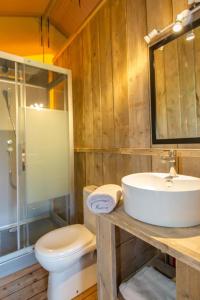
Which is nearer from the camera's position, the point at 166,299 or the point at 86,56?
the point at 166,299

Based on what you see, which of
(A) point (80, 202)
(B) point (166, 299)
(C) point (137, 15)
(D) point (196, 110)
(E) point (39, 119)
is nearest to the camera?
(B) point (166, 299)

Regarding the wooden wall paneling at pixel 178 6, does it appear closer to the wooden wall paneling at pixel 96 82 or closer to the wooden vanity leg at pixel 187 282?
the wooden wall paneling at pixel 96 82

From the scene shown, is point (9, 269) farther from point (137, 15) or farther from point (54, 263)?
point (137, 15)

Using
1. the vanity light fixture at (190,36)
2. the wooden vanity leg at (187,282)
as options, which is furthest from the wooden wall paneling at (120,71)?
the wooden vanity leg at (187,282)

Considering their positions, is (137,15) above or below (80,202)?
above

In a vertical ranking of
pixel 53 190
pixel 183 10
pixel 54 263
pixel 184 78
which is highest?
pixel 183 10

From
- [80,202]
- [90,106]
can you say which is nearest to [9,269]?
[80,202]

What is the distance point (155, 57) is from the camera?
128 cm

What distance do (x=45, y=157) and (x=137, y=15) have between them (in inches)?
60.1

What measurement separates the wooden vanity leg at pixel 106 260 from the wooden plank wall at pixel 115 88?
546 mm

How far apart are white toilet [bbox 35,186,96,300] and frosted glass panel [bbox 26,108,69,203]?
535 mm

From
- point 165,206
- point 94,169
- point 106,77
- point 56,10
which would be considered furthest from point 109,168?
point 56,10

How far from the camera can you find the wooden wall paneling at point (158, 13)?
3.91 ft

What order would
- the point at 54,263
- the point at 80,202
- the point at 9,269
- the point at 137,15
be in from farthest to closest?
the point at 80,202 < the point at 9,269 < the point at 137,15 < the point at 54,263
